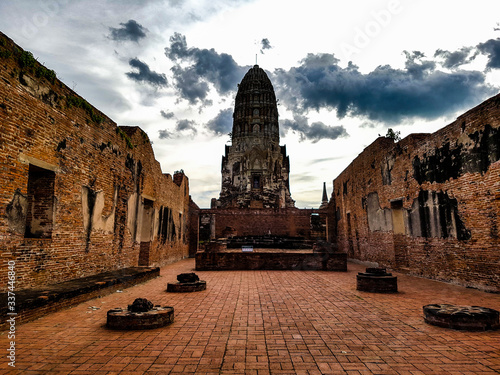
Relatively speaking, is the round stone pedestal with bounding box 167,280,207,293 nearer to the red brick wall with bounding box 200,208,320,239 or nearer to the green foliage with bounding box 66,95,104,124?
the green foliage with bounding box 66,95,104,124

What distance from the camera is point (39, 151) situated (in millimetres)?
5691

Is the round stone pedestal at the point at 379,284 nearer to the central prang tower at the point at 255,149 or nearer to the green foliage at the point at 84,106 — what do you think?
the green foliage at the point at 84,106

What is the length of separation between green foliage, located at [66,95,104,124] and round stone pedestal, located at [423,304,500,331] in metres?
7.88

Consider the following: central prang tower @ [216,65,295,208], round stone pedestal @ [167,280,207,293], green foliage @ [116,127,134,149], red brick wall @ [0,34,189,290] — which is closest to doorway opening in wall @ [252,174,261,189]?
central prang tower @ [216,65,295,208]

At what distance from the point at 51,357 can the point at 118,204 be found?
620 centimetres

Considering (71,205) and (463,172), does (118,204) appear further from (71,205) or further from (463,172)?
(463,172)

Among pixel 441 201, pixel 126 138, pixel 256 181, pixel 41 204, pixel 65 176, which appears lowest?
pixel 41 204

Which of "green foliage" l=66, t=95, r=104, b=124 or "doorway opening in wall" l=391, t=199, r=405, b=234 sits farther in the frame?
"doorway opening in wall" l=391, t=199, r=405, b=234

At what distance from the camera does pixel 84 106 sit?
23.9 feet

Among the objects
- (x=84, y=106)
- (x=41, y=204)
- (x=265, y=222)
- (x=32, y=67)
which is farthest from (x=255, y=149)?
(x=32, y=67)

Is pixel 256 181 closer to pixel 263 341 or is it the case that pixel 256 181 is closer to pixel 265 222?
pixel 265 222

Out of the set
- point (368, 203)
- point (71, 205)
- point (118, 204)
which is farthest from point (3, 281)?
point (368, 203)

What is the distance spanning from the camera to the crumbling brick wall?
7.11 meters

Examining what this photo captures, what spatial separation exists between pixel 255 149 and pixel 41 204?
38.7 m
